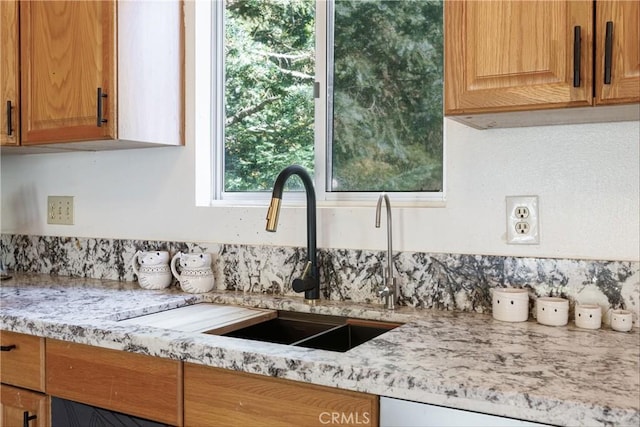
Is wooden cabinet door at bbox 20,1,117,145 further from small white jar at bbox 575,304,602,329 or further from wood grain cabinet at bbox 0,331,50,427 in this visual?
small white jar at bbox 575,304,602,329

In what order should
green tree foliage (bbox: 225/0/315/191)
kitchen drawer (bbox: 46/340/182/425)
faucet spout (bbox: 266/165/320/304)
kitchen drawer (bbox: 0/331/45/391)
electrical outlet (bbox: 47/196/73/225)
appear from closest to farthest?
kitchen drawer (bbox: 46/340/182/425), kitchen drawer (bbox: 0/331/45/391), faucet spout (bbox: 266/165/320/304), green tree foliage (bbox: 225/0/315/191), electrical outlet (bbox: 47/196/73/225)

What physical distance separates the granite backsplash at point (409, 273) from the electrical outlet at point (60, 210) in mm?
155

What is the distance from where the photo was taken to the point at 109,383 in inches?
54.1

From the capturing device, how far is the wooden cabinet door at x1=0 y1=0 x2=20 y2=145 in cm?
205

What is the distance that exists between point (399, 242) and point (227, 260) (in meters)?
0.62

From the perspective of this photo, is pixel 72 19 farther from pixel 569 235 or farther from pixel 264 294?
pixel 569 235

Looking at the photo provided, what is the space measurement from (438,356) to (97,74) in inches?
55.2

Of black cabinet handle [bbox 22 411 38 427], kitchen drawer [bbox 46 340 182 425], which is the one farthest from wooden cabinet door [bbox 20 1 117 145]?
black cabinet handle [bbox 22 411 38 427]

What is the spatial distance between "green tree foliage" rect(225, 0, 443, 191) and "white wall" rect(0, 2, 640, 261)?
0.15 metres

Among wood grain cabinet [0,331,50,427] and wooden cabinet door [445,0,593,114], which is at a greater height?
wooden cabinet door [445,0,593,114]

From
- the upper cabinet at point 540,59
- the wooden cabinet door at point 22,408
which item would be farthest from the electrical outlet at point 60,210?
the upper cabinet at point 540,59

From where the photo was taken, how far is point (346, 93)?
1885mm

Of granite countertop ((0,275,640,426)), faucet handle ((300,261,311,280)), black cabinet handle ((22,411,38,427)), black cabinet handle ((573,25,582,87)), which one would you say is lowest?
black cabinet handle ((22,411,38,427))

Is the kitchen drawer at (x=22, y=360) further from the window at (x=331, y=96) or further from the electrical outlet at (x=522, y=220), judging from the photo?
the electrical outlet at (x=522, y=220)
